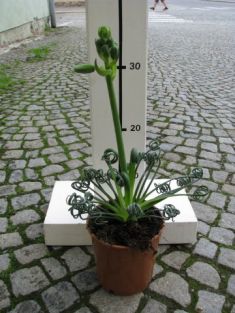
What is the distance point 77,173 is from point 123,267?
1481 mm

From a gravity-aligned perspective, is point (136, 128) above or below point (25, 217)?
above

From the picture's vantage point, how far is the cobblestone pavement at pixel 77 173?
2.05 meters

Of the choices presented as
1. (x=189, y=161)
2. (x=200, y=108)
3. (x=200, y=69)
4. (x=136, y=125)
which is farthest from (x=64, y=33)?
(x=136, y=125)

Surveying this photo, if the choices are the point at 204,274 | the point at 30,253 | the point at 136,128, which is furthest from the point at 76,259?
the point at 136,128

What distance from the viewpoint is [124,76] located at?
2.14 m

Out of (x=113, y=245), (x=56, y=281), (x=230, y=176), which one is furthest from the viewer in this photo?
(x=230, y=176)

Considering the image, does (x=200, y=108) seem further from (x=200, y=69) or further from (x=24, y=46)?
(x=24, y=46)

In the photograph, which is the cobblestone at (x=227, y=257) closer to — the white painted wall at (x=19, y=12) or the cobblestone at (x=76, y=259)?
the cobblestone at (x=76, y=259)

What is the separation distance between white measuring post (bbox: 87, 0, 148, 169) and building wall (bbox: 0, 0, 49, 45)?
23.4 ft

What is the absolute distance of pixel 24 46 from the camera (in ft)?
30.8

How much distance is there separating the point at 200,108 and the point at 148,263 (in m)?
3.29

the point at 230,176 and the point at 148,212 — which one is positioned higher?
the point at 148,212

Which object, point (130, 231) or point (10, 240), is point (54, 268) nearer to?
point (10, 240)

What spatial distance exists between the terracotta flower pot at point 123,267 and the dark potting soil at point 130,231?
0.09ft
